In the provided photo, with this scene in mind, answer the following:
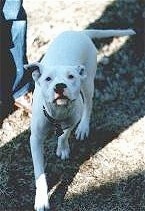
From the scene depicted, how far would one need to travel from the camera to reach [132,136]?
5.33m

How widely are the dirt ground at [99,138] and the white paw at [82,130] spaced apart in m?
0.05

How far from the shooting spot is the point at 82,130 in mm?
5262

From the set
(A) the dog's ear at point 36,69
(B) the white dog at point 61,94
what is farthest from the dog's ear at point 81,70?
(A) the dog's ear at point 36,69

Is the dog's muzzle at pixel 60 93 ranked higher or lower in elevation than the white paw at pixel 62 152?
higher

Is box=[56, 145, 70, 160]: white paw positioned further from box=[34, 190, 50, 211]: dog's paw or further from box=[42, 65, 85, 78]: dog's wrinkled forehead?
box=[42, 65, 85, 78]: dog's wrinkled forehead

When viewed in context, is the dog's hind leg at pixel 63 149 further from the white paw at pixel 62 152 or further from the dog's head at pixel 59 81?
the dog's head at pixel 59 81

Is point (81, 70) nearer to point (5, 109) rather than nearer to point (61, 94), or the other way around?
point (61, 94)

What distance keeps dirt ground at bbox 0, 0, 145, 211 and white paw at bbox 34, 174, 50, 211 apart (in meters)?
0.12

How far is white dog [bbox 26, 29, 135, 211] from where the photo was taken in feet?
13.3

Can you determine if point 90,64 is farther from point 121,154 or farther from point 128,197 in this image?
point 128,197

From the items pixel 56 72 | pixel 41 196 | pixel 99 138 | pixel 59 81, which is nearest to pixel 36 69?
pixel 56 72

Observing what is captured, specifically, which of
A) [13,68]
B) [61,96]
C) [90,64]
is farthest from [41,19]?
[61,96]

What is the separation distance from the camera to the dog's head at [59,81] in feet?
12.9

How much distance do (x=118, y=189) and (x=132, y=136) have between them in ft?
2.43
